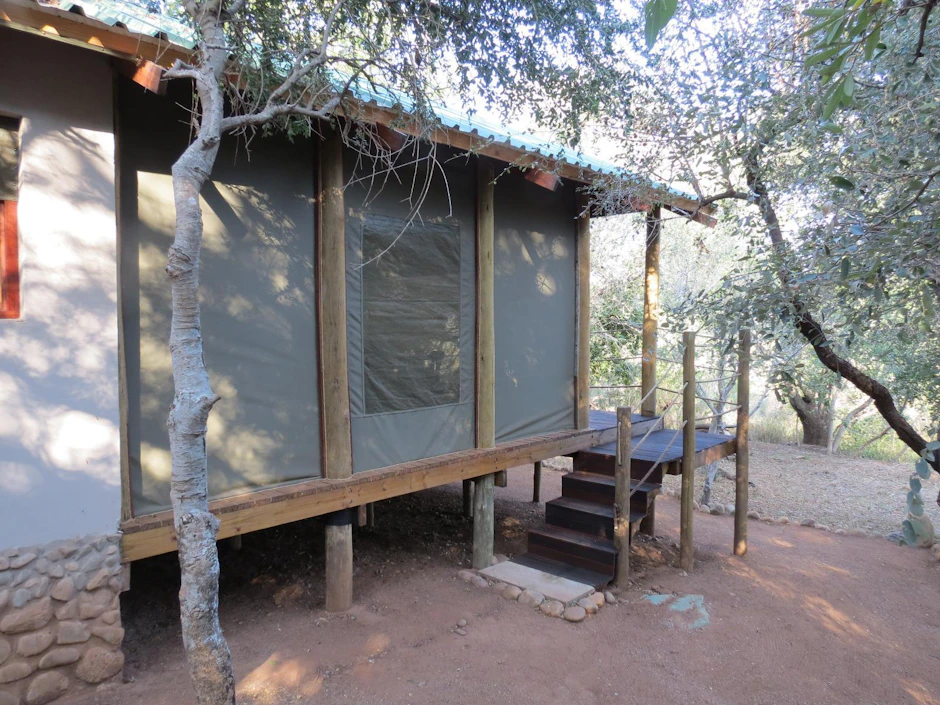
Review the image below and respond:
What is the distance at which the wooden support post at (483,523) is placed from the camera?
19.3 ft

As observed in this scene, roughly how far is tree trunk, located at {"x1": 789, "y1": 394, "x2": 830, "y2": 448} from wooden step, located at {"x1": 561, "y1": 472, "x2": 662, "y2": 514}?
9.68m

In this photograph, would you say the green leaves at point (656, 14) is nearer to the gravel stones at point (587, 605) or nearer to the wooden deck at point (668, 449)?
the gravel stones at point (587, 605)

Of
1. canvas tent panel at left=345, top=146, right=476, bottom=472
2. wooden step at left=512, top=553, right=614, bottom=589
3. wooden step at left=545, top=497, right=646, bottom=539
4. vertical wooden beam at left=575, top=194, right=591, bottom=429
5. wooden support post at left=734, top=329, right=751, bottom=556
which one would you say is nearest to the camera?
canvas tent panel at left=345, top=146, right=476, bottom=472

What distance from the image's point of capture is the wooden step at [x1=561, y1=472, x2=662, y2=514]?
5.99 meters

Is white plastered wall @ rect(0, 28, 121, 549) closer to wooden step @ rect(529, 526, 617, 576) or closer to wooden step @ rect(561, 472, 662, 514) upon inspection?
wooden step @ rect(529, 526, 617, 576)

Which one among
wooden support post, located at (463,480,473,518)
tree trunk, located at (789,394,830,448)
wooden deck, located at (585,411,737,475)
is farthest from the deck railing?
tree trunk, located at (789,394,830,448)

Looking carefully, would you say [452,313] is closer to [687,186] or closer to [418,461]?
[418,461]

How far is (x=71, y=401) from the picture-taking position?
10.8 ft

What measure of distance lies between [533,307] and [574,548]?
2416 mm

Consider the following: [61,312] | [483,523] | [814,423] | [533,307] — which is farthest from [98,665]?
[814,423]

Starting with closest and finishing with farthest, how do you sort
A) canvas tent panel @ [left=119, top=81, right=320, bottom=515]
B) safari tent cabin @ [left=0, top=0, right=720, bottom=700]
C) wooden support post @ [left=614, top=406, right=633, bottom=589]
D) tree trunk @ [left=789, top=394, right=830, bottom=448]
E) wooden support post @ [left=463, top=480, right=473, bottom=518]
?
1. safari tent cabin @ [left=0, top=0, right=720, bottom=700]
2. canvas tent panel @ [left=119, top=81, right=320, bottom=515]
3. wooden support post @ [left=614, top=406, right=633, bottom=589]
4. wooden support post @ [left=463, top=480, right=473, bottom=518]
5. tree trunk @ [left=789, top=394, right=830, bottom=448]

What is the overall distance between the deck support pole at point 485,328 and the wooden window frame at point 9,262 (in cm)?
350

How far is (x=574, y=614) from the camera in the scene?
4789 millimetres

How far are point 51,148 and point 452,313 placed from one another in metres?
3.21
